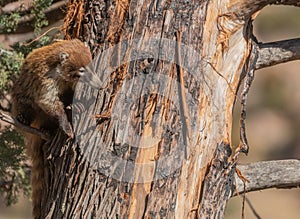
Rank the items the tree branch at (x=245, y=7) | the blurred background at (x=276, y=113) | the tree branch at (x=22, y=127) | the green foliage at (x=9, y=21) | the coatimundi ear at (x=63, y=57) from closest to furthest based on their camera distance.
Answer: the tree branch at (x=245, y=7), the tree branch at (x=22, y=127), the coatimundi ear at (x=63, y=57), the green foliage at (x=9, y=21), the blurred background at (x=276, y=113)

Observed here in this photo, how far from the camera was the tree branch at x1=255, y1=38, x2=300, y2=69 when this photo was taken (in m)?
4.20

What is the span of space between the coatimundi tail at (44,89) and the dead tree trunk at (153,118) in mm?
246

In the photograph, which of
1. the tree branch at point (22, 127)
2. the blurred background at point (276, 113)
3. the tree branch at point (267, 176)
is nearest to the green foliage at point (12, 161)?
the tree branch at point (22, 127)

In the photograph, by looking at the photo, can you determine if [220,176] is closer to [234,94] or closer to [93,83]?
[234,94]

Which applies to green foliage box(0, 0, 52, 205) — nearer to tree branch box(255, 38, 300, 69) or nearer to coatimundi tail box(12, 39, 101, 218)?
coatimundi tail box(12, 39, 101, 218)

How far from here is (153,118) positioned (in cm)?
382

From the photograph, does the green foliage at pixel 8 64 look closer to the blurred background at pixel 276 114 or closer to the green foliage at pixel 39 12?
the green foliage at pixel 39 12

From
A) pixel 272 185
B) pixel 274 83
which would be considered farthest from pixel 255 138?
pixel 272 185

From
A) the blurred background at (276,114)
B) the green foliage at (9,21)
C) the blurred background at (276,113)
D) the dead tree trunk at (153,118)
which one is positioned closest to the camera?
the dead tree trunk at (153,118)

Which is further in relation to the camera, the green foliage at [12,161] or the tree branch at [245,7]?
the green foliage at [12,161]

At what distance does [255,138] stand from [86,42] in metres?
12.2

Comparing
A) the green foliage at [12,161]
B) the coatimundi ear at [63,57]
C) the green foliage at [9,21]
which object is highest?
the green foliage at [9,21]

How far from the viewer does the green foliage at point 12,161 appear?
552cm

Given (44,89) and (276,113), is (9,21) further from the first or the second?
(276,113)
